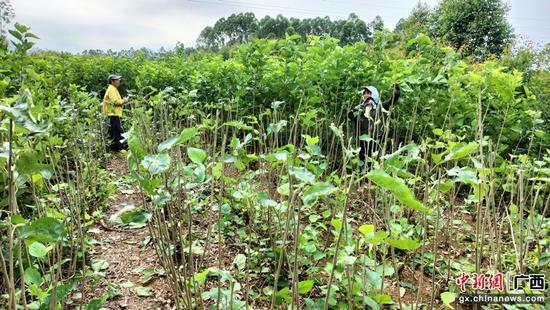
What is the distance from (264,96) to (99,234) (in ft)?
9.04

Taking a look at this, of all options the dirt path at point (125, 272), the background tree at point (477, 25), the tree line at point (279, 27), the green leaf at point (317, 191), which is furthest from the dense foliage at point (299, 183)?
the tree line at point (279, 27)

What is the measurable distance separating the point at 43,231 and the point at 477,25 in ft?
67.1

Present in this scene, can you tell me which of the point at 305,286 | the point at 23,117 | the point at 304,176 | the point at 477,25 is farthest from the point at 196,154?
the point at 477,25

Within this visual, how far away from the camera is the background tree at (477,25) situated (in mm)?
17125

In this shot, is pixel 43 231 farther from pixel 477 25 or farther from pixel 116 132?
pixel 477 25

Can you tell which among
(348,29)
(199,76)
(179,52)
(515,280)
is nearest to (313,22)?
(348,29)

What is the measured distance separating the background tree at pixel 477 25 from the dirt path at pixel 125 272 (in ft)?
59.9

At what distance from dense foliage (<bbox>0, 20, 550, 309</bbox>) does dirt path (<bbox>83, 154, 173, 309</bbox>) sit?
0.44 ft

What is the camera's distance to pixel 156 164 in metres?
0.93

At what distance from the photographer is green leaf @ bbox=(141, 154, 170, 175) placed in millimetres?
908

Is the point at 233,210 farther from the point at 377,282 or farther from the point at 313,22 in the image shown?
the point at 313,22

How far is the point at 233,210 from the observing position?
9.78 feet

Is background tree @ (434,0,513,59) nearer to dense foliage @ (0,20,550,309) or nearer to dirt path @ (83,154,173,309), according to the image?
dense foliage @ (0,20,550,309)

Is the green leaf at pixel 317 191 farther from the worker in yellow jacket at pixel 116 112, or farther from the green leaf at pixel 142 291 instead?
the worker in yellow jacket at pixel 116 112
